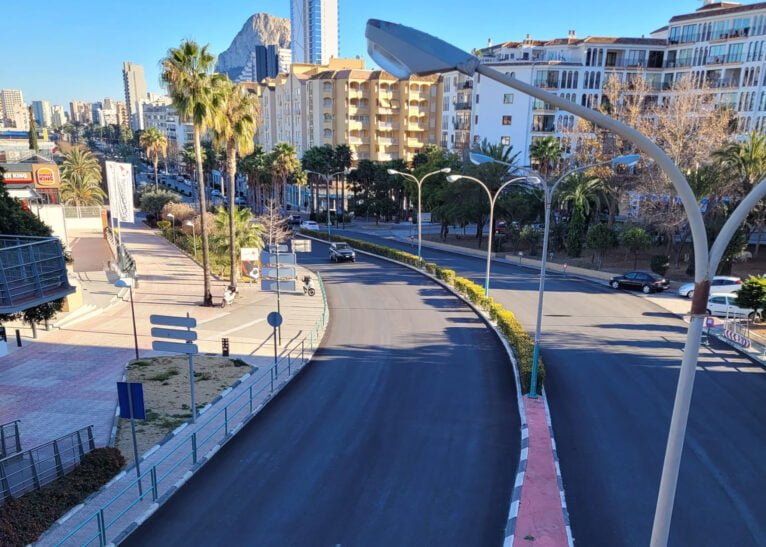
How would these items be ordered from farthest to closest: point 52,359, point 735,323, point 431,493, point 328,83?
point 328,83 < point 735,323 < point 52,359 < point 431,493

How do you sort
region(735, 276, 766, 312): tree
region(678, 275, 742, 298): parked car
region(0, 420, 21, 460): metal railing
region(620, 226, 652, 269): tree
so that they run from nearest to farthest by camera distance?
region(0, 420, 21, 460): metal railing
region(735, 276, 766, 312): tree
region(678, 275, 742, 298): parked car
region(620, 226, 652, 269): tree

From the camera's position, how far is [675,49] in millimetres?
60875

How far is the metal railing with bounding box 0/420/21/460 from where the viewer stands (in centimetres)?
1108

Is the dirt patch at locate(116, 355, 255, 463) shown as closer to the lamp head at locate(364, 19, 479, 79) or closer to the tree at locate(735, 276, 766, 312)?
the lamp head at locate(364, 19, 479, 79)

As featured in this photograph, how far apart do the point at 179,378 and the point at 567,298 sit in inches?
854

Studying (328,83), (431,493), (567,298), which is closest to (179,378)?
(431,493)

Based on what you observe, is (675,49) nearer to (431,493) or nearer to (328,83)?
(328,83)

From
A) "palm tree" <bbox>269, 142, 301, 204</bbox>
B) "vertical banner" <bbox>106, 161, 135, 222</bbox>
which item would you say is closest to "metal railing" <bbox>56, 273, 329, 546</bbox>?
"vertical banner" <bbox>106, 161, 135, 222</bbox>

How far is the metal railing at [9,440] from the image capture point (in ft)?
36.3

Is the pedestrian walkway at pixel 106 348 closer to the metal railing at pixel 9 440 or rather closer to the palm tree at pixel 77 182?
the metal railing at pixel 9 440

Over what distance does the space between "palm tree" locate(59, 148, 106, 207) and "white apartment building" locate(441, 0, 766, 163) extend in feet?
150

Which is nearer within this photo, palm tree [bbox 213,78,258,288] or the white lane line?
the white lane line

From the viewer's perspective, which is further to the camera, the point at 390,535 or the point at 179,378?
the point at 179,378

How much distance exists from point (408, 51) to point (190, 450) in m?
11.0
